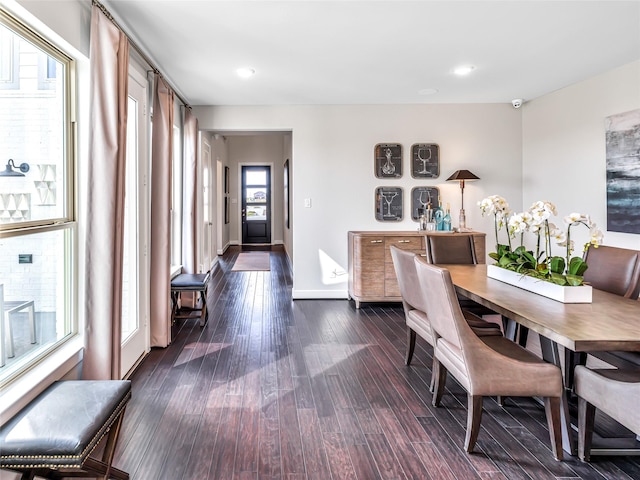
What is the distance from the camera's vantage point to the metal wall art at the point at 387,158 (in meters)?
5.16

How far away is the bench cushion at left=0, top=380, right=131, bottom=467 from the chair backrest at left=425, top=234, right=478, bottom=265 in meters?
2.60

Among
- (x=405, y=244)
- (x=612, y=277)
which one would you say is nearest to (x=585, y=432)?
(x=612, y=277)

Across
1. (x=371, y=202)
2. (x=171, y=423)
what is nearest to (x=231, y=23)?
(x=171, y=423)

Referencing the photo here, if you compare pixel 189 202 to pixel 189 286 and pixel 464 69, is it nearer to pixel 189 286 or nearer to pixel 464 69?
pixel 189 286

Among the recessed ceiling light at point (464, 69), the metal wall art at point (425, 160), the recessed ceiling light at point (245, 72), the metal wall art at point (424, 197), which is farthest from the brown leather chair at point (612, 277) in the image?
the recessed ceiling light at point (245, 72)

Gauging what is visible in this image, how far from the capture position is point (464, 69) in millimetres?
3852

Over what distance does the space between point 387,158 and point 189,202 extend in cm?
244

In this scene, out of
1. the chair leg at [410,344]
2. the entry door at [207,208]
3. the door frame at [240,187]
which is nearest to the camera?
the chair leg at [410,344]

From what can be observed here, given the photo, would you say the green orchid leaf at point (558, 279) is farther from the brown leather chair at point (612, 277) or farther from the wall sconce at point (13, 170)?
the wall sconce at point (13, 170)

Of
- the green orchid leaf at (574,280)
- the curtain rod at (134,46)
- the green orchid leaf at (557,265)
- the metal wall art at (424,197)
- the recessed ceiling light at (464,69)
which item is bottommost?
the green orchid leaf at (574,280)

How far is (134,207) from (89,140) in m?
0.97

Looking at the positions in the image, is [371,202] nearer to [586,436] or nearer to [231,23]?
[231,23]

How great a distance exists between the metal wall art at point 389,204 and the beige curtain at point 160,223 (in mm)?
2630

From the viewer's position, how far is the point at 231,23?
283 centimetres
